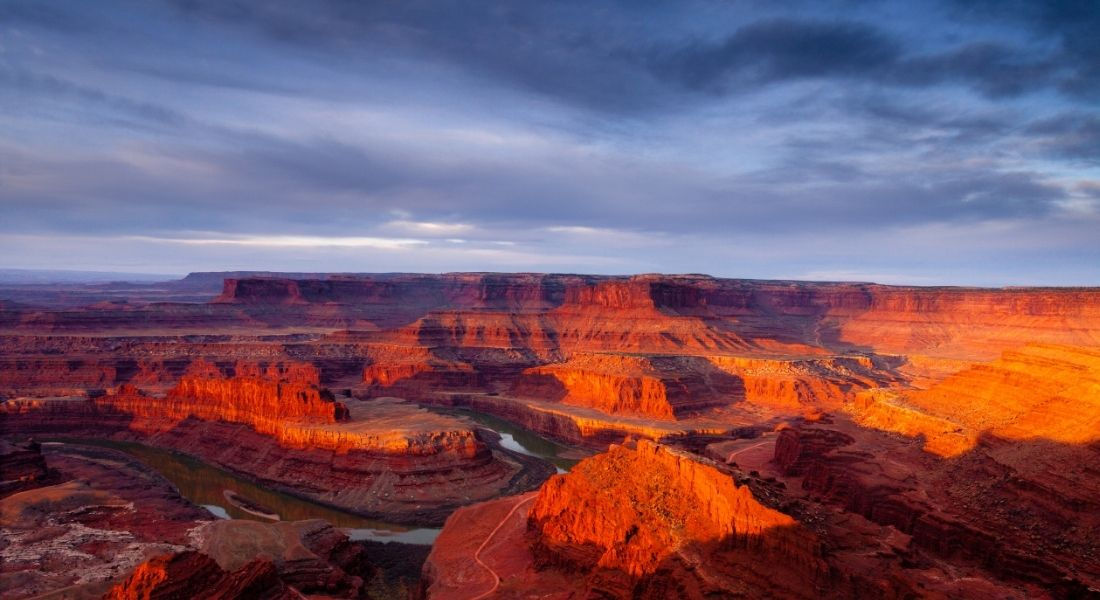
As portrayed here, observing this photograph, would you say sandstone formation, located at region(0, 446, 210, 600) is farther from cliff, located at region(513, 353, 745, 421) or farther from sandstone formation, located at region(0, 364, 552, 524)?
cliff, located at region(513, 353, 745, 421)

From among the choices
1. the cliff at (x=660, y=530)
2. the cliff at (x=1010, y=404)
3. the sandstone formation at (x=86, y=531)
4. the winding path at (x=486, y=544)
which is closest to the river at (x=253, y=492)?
the sandstone formation at (x=86, y=531)

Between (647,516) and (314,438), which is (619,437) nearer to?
(314,438)

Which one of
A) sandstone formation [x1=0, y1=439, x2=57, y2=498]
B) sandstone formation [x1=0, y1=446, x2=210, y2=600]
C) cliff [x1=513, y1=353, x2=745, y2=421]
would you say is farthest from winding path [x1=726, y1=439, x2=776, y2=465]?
sandstone formation [x1=0, y1=439, x2=57, y2=498]

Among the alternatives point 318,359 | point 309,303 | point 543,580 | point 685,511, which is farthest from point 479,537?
point 309,303

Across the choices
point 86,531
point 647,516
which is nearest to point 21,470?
point 86,531

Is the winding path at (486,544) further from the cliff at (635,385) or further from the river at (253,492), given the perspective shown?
the cliff at (635,385)

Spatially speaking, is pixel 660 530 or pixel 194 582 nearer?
pixel 194 582

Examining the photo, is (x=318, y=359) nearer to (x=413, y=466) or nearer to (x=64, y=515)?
(x=413, y=466)

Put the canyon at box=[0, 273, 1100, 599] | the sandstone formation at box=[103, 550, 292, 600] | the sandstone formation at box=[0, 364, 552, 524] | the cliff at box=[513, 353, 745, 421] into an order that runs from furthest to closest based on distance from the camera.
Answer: the cliff at box=[513, 353, 745, 421]
the sandstone formation at box=[0, 364, 552, 524]
the canyon at box=[0, 273, 1100, 599]
the sandstone formation at box=[103, 550, 292, 600]
